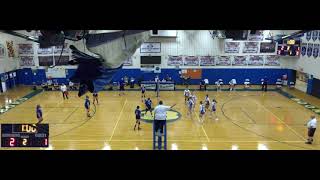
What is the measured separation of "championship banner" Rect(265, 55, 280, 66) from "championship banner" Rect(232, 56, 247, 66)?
194 cm

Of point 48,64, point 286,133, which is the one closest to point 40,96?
point 48,64

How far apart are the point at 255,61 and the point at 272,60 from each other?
1.48 m

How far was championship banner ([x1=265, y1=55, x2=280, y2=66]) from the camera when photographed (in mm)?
29016

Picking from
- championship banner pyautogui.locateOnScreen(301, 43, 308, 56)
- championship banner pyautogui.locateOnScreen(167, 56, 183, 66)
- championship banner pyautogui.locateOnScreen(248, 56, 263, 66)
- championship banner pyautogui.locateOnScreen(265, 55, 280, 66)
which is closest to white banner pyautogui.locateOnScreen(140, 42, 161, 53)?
championship banner pyautogui.locateOnScreen(167, 56, 183, 66)

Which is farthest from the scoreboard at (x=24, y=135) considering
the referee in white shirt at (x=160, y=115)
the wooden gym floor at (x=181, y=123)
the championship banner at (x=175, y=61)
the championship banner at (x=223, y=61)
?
the championship banner at (x=223, y=61)

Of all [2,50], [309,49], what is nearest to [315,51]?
[309,49]

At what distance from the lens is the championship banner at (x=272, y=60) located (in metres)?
29.0

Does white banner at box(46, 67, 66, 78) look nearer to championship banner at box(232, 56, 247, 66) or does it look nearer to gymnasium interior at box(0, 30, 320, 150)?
gymnasium interior at box(0, 30, 320, 150)

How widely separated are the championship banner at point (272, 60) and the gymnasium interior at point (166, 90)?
9 centimetres

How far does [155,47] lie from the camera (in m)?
29.1

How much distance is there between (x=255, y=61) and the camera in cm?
2939

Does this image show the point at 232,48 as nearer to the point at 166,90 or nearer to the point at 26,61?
the point at 166,90
